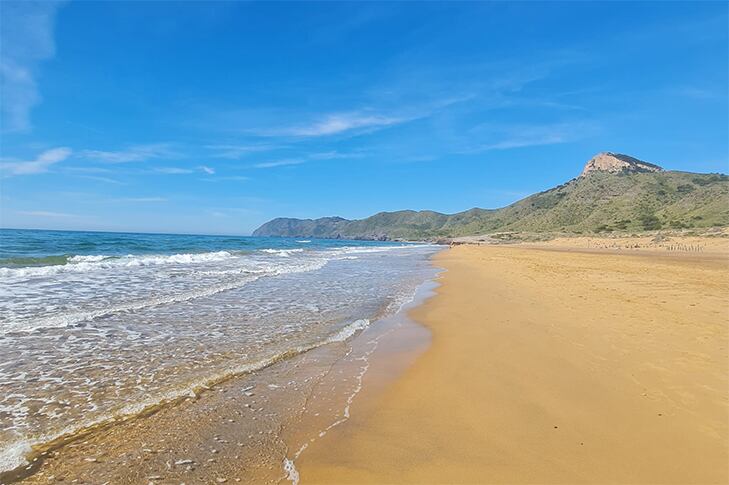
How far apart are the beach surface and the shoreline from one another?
0.34m

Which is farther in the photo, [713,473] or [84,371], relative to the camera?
[84,371]

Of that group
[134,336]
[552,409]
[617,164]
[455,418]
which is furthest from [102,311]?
[617,164]

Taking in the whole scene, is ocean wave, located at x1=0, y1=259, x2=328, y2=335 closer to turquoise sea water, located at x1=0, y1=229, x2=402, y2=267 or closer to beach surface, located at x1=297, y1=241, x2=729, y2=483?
beach surface, located at x1=297, y1=241, x2=729, y2=483

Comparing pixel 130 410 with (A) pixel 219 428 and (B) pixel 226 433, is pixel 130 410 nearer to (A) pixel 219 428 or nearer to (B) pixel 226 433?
(A) pixel 219 428

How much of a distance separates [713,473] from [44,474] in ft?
17.6

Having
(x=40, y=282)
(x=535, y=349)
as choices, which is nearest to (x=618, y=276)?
(x=535, y=349)

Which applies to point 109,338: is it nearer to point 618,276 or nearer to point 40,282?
point 40,282

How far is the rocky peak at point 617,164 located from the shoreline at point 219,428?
172033mm

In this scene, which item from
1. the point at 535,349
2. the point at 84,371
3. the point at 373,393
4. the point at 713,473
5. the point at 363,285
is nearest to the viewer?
the point at 713,473

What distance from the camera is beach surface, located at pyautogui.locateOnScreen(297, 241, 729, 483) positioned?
10.7 feet

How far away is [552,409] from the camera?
4391mm

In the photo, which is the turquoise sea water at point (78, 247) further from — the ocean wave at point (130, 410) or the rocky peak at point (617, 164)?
the rocky peak at point (617, 164)

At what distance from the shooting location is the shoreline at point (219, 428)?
322 cm

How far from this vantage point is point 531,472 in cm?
319
